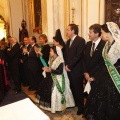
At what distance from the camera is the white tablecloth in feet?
3.42

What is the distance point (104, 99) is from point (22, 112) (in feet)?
5.69

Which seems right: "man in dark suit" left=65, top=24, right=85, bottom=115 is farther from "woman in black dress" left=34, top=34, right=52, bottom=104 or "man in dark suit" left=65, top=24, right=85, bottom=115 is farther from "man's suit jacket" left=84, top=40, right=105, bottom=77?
"woman in black dress" left=34, top=34, right=52, bottom=104

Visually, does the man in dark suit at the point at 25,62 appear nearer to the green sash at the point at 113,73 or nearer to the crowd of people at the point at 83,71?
the crowd of people at the point at 83,71

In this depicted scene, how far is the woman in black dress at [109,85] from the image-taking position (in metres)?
2.54

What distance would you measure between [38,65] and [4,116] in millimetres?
3967

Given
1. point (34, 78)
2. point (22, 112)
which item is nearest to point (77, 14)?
point (34, 78)

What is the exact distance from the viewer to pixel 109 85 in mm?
2584

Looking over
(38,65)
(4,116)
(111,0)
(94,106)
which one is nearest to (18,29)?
(38,65)

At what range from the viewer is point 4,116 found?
1.07m

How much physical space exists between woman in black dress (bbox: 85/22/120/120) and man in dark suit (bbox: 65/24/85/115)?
0.82 meters

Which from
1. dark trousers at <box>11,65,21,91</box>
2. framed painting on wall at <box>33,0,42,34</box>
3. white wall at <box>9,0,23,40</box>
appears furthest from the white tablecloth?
white wall at <box>9,0,23,40</box>

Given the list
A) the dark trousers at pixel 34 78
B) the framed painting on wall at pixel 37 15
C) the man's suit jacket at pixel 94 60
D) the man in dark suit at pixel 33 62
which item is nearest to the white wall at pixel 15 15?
the framed painting on wall at pixel 37 15

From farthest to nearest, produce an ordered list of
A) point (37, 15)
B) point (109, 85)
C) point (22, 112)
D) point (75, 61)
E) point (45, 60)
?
point (37, 15) → point (45, 60) → point (75, 61) → point (109, 85) → point (22, 112)

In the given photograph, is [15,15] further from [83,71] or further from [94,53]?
[94,53]
